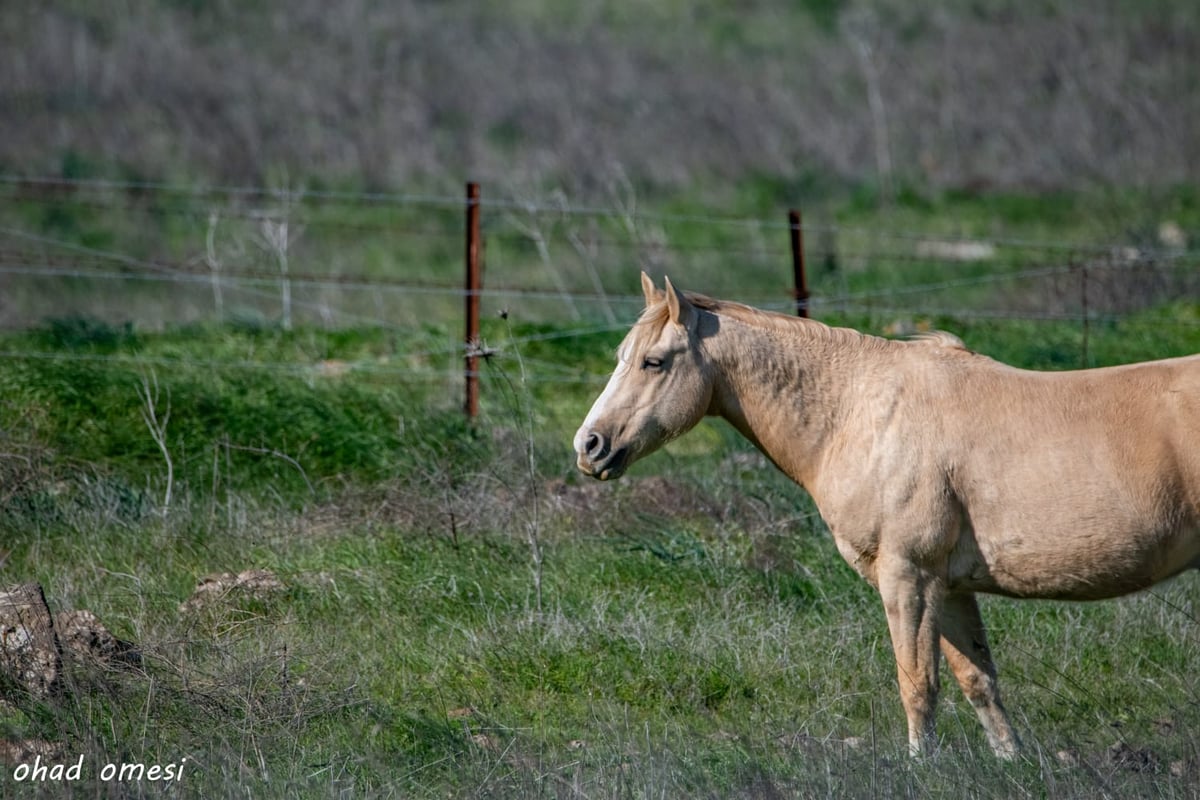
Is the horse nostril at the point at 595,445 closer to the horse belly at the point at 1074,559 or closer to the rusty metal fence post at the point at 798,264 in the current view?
the horse belly at the point at 1074,559

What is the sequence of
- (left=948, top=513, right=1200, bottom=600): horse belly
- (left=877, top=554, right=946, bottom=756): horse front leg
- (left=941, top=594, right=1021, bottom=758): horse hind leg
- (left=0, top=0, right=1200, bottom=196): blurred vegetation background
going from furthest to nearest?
(left=0, top=0, right=1200, bottom=196): blurred vegetation background
(left=941, top=594, right=1021, bottom=758): horse hind leg
(left=877, top=554, right=946, bottom=756): horse front leg
(left=948, top=513, right=1200, bottom=600): horse belly

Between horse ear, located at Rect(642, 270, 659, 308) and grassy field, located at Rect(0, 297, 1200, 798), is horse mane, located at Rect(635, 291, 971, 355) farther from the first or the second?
grassy field, located at Rect(0, 297, 1200, 798)

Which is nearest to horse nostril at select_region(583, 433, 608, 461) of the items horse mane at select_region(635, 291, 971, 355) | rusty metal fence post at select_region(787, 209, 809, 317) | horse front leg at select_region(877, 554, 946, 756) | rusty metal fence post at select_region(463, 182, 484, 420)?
horse mane at select_region(635, 291, 971, 355)

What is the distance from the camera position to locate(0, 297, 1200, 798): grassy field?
17.2 feet

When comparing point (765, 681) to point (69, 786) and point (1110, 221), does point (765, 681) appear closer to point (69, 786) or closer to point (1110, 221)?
point (69, 786)

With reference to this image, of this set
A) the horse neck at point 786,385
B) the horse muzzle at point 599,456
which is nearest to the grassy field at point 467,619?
the horse muzzle at point 599,456

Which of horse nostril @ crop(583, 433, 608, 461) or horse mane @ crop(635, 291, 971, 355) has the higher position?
horse mane @ crop(635, 291, 971, 355)

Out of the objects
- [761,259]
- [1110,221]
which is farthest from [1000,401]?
[1110,221]

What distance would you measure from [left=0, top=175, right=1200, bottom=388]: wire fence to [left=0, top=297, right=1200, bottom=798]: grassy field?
1102 mm

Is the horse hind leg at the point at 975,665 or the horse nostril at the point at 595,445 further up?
Answer: the horse nostril at the point at 595,445

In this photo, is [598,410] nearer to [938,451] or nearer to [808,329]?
[808,329]

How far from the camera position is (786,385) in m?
5.91

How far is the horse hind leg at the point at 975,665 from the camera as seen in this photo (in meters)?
5.80

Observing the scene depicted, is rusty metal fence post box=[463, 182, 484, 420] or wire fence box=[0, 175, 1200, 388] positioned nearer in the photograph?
rusty metal fence post box=[463, 182, 484, 420]
